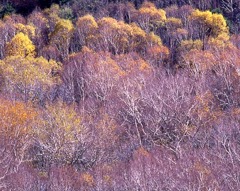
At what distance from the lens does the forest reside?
18.6m

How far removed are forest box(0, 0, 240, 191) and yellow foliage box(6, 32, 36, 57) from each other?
0.38 ft

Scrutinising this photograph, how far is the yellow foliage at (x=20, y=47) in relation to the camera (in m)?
46.6

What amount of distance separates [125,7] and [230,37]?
16628 mm

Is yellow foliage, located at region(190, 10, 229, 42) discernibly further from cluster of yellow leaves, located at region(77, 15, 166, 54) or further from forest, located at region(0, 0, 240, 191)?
cluster of yellow leaves, located at region(77, 15, 166, 54)

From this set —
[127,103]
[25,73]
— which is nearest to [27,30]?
[25,73]

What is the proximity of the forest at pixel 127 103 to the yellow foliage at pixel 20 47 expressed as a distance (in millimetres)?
116

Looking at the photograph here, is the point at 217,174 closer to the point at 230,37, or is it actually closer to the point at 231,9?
the point at 230,37

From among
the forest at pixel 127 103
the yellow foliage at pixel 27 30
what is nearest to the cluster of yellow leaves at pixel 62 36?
the forest at pixel 127 103

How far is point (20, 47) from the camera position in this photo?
46.9 meters

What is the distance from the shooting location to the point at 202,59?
3456 cm

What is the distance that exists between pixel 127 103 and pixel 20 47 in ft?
72.3

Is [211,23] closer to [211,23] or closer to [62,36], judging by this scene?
[211,23]

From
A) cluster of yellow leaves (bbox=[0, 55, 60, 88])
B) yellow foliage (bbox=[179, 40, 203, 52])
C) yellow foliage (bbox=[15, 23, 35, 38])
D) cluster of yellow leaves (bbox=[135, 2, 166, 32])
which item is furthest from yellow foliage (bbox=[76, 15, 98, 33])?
yellow foliage (bbox=[179, 40, 203, 52])

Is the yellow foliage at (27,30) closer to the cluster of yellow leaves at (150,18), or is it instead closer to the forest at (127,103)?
the forest at (127,103)
